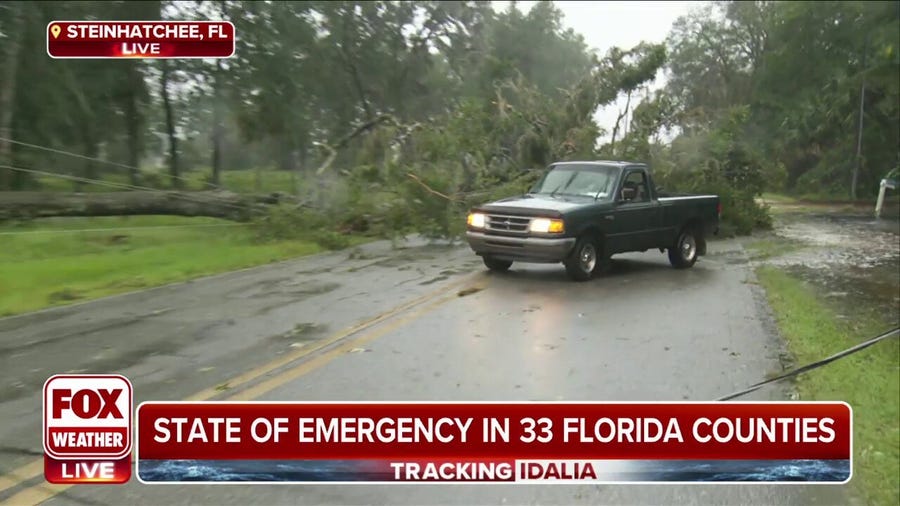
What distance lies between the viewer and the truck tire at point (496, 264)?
443 inches

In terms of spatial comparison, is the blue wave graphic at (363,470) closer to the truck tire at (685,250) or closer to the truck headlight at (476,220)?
the truck headlight at (476,220)

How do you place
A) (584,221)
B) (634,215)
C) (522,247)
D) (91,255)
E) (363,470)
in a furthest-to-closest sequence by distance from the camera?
(634,215), (584,221), (522,247), (91,255), (363,470)

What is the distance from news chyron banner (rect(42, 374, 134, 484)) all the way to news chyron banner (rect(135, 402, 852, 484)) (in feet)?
0.26

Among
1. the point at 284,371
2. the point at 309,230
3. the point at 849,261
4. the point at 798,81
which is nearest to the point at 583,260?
the point at 309,230

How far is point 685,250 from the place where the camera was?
1248 centimetres

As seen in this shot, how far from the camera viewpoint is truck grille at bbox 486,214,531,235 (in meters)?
10.6

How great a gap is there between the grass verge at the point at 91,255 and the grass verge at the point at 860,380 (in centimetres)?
261

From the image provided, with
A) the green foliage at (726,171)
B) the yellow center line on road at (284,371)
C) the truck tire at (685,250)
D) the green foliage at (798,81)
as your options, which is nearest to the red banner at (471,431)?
the yellow center line on road at (284,371)

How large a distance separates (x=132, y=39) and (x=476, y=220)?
30.3 feet

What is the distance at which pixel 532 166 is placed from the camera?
15469 millimetres

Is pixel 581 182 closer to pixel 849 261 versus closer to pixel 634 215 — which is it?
pixel 634 215

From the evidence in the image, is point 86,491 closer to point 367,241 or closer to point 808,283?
point 808,283

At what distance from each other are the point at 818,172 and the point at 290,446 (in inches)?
1301

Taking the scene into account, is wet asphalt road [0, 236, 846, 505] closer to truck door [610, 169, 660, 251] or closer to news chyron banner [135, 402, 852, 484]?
news chyron banner [135, 402, 852, 484]
